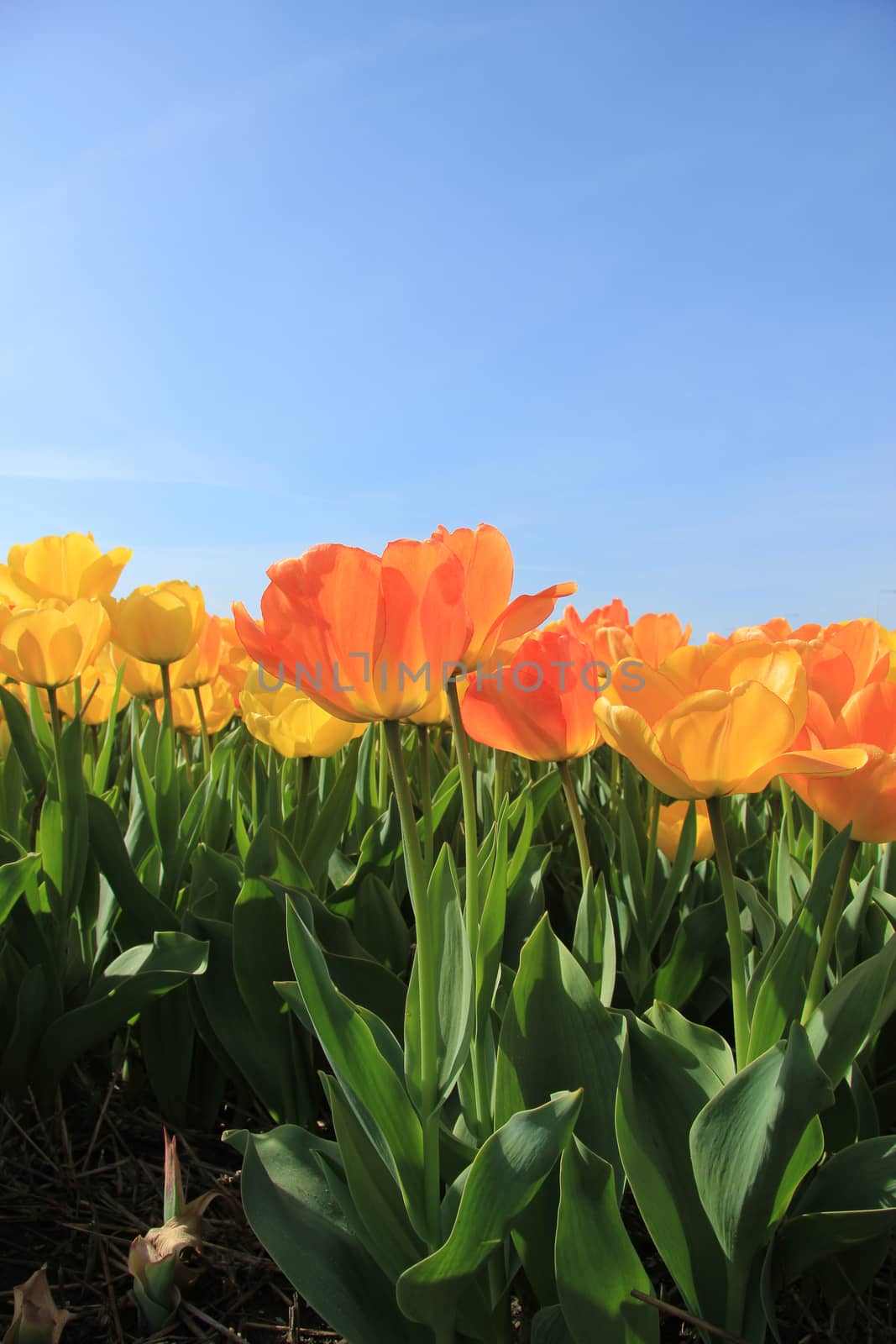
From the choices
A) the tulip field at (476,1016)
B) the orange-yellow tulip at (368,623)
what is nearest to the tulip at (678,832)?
the tulip field at (476,1016)

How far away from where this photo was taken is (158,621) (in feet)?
6.68

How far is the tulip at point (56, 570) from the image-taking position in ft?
7.56

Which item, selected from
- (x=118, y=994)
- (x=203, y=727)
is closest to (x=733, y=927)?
(x=118, y=994)

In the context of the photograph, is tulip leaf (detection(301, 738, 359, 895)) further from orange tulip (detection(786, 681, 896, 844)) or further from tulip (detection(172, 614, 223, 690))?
orange tulip (detection(786, 681, 896, 844))

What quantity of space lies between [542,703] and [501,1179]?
1.67 feet

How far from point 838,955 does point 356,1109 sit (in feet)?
2.47

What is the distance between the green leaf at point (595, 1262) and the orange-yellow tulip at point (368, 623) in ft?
1.60

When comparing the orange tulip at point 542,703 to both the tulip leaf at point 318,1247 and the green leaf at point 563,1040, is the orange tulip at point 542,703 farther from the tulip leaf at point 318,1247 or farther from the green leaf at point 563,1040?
the tulip leaf at point 318,1247

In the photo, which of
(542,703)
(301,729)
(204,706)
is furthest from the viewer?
(204,706)

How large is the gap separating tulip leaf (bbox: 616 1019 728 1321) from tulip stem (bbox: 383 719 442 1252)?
0.71ft

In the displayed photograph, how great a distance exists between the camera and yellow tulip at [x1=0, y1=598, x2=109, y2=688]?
182 cm

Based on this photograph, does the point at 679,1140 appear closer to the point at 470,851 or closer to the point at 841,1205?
the point at 841,1205

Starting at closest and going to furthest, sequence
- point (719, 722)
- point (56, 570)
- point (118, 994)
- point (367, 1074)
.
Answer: point (719, 722), point (367, 1074), point (118, 994), point (56, 570)

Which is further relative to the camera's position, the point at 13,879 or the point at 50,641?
the point at 50,641
